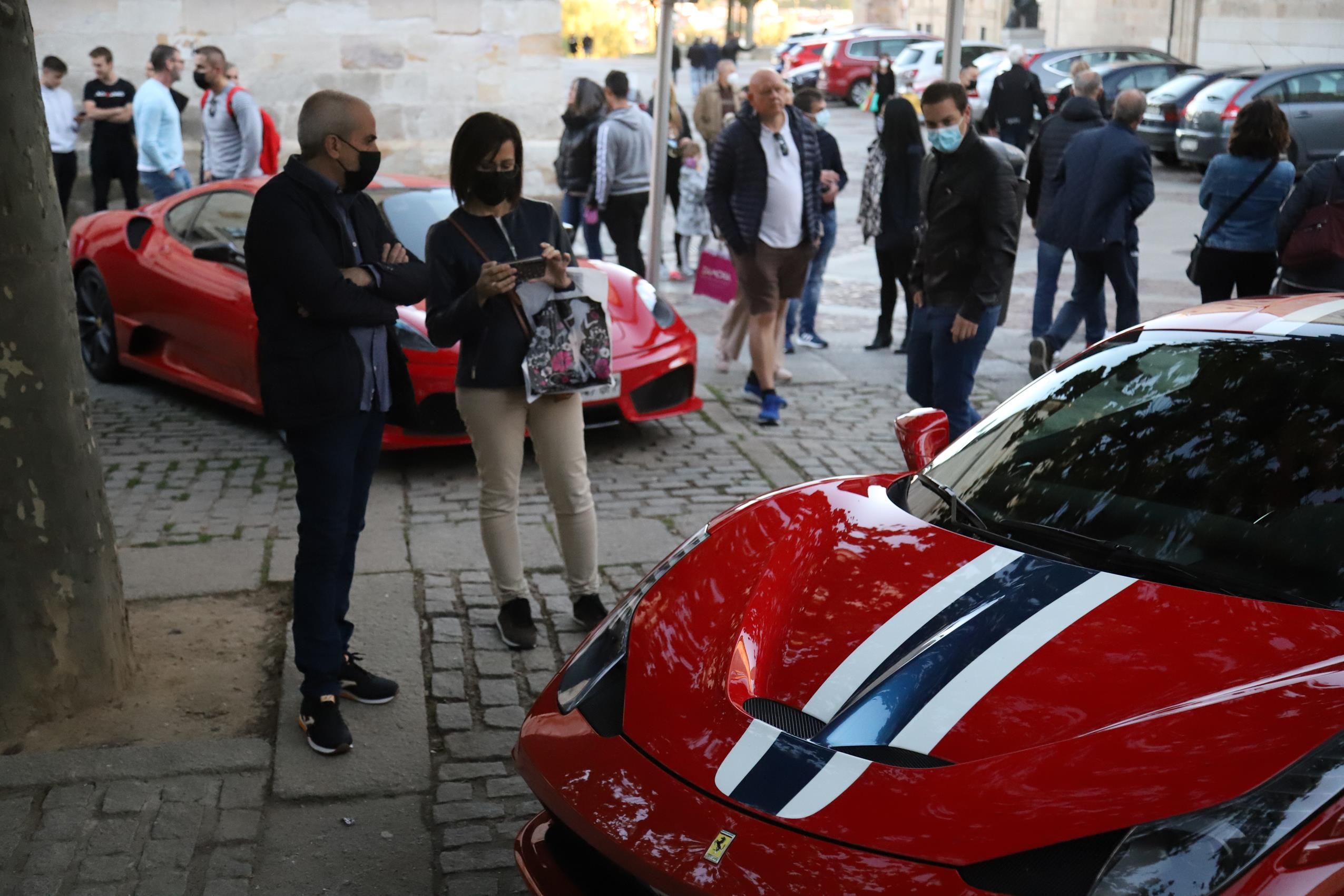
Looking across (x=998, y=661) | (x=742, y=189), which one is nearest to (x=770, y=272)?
(x=742, y=189)

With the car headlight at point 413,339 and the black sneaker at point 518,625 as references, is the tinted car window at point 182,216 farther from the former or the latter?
the black sneaker at point 518,625

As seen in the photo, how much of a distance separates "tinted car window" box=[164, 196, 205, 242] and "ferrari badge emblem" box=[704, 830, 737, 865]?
21.9ft

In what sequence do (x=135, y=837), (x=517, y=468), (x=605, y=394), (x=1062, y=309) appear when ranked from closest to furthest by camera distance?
(x=135, y=837) < (x=517, y=468) < (x=605, y=394) < (x=1062, y=309)

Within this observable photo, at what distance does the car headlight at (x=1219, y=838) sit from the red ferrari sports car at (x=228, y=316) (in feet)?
15.9

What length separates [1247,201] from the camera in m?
7.92

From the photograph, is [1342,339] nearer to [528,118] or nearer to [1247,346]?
[1247,346]

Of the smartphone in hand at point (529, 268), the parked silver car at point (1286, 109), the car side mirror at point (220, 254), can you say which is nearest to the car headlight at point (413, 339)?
the car side mirror at point (220, 254)

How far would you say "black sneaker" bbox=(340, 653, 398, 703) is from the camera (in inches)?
168

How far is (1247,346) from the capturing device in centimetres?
333

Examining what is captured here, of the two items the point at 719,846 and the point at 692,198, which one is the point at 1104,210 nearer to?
the point at 692,198

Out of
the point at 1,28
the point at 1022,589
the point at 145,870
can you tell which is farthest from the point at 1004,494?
the point at 1,28

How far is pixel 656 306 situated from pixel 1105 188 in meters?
3.14

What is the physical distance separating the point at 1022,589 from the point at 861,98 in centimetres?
3328

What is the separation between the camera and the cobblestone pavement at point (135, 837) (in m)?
3.33
